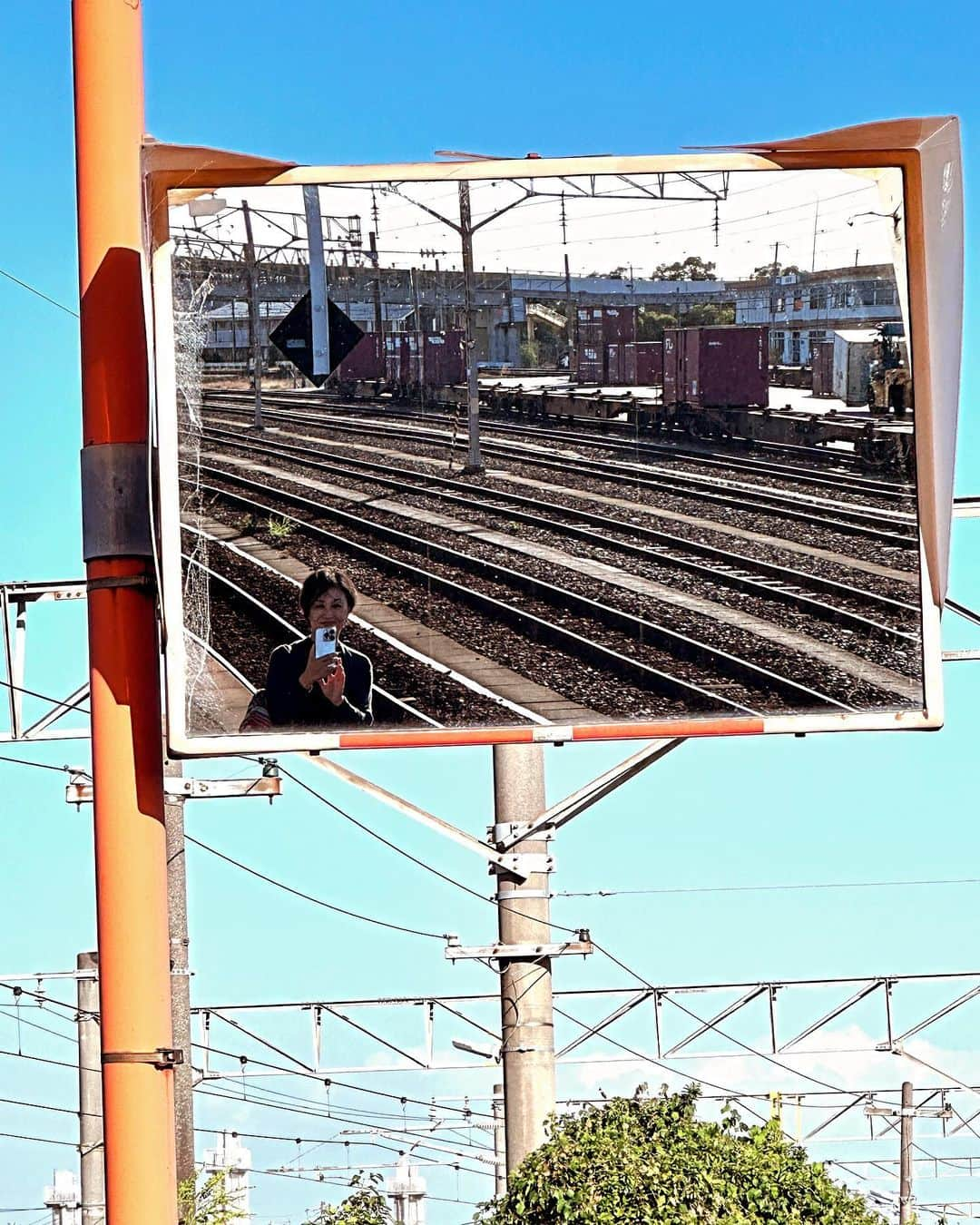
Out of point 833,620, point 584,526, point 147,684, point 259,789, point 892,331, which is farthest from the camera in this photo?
point 259,789

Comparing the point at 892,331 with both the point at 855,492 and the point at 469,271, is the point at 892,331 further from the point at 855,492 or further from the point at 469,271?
the point at 469,271

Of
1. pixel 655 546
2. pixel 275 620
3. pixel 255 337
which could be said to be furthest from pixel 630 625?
pixel 255 337

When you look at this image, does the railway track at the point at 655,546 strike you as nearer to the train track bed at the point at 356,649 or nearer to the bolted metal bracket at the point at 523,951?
the train track bed at the point at 356,649

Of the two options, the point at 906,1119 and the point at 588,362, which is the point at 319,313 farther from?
the point at 906,1119

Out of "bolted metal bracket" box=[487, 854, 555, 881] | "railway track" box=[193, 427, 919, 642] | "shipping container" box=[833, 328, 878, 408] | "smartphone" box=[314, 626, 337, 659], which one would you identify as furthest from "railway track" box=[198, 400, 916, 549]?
"bolted metal bracket" box=[487, 854, 555, 881]

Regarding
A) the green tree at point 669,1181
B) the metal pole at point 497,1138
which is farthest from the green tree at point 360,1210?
the metal pole at point 497,1138

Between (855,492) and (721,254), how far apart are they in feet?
2.84

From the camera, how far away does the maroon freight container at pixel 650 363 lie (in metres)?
5.68

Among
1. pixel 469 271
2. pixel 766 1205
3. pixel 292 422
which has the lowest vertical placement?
pixel 766 1205

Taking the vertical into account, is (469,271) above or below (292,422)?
above

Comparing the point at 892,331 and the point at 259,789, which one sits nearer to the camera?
the point at 892,331

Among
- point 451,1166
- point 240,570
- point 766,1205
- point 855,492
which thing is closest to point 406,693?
point 240,570

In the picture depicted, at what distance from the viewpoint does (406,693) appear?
204 inches

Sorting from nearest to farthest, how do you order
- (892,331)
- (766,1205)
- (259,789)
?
(892,331)
(766,1205)
(259,789)
